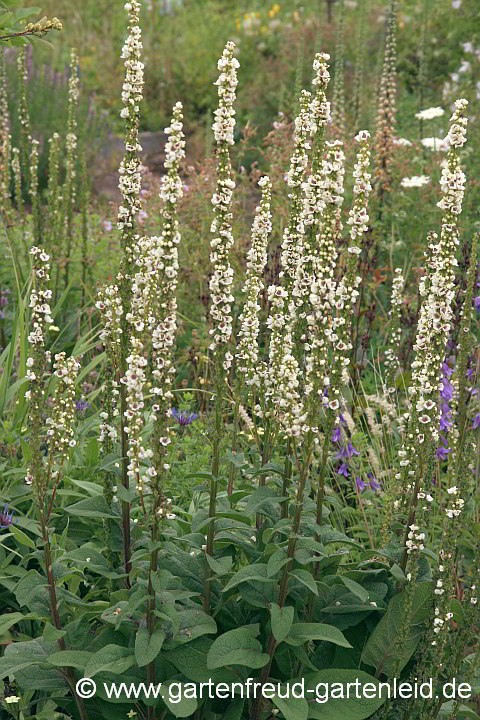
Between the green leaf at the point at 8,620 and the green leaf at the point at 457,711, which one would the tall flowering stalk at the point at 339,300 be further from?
the green leaf at the point at 8,620

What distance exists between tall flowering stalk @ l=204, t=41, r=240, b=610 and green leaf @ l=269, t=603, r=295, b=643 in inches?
10.7

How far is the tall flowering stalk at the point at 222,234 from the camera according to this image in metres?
2.80

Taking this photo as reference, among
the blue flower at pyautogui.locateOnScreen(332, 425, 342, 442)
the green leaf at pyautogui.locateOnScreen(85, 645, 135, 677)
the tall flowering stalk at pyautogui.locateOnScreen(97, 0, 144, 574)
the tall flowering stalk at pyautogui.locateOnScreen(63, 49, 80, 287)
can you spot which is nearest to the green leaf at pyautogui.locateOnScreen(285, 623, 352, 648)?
the green leaf at pyautogui.locateOnScreen(85, 645, 135, 677)

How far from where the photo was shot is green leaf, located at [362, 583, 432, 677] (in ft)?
10.4

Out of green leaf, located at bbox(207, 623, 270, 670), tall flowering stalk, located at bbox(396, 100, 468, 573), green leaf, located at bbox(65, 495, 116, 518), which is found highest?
tall flowering stalk, located at bbox(396, 100, 468, 573)

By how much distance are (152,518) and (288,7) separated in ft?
54.1

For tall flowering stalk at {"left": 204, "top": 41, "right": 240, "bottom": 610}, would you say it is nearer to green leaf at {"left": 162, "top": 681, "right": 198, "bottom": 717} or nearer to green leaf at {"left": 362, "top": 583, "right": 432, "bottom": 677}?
green leaf at {"left": 162, "top": 681, "right": 198, "bottom": 717}

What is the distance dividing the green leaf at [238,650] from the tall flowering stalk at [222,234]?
0.65 ft

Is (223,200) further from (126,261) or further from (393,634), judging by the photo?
(393,634)

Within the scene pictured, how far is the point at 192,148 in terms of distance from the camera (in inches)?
500

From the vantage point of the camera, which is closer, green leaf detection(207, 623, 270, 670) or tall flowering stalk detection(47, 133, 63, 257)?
green leaf detection(207, 623, 270, 670)

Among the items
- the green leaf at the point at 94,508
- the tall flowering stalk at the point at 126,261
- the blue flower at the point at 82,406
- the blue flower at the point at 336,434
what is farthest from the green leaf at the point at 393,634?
the blue flower at the point at 82,406

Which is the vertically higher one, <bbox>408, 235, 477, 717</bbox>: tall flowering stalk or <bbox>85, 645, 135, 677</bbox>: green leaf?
<bbox>408, 235, 477, 717</bbox>: tall flowering stalk

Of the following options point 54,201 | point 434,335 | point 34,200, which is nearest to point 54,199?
point 54,201
